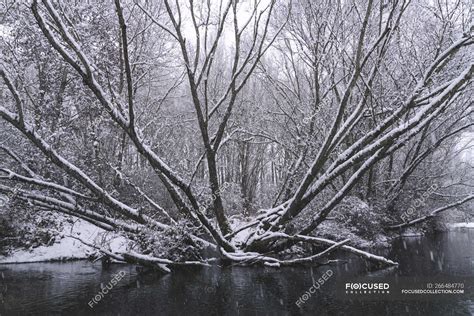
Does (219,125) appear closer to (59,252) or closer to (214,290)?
(214,290)

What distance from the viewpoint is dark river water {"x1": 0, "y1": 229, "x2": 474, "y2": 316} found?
722 cm

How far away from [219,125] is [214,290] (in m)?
5.50

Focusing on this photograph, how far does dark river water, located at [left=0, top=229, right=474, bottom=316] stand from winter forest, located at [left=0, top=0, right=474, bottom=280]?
0.59 m

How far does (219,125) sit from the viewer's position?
1225 centimetres

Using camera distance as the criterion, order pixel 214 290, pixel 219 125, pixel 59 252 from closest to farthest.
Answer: pixel 214 290 < pixel 219 125 < pixel 59 252

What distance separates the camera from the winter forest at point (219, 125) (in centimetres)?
998

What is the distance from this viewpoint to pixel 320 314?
6.80m

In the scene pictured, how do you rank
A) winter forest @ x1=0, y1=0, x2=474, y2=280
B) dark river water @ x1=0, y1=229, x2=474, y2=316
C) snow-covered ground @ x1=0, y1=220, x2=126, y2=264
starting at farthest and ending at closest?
snow-covered ground @ x1=0, y1=220, x2=126, y2=264 < winter forest @ x1=0, y1=0, x2=474, y2=280 < dark river water @ x1=0, y1=229, x2=474, y2=316

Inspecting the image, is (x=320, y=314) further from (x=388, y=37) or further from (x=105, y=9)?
(x=105, y=9)

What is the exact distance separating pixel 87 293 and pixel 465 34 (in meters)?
11.7

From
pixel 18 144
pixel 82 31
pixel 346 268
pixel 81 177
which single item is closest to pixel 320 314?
pixel 346 268

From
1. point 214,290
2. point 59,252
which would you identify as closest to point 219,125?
point 214,290

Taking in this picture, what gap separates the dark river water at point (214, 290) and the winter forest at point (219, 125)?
59 centimetres

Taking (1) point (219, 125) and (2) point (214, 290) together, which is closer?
(2) point (214, 290)
